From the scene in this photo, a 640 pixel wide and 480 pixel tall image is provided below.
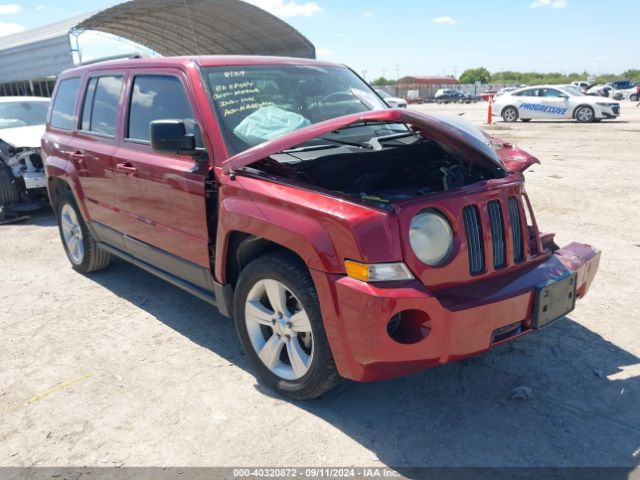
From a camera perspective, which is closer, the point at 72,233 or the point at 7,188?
the point at 72,233

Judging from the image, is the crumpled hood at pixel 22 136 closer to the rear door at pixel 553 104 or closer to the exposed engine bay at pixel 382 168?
the exposed engine bay at pixel 382 168

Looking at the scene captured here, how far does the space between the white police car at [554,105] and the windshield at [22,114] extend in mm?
18552

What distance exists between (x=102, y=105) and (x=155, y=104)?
3.24ft

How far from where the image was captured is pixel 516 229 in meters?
2.99

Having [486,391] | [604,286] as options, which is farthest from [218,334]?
[604,286]

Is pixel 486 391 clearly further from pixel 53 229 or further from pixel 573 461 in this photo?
pixel 53 229

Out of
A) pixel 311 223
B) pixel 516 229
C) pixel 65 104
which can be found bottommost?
pixel 516 229

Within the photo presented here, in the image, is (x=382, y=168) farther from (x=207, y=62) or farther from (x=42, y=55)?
(x=42, y=55)

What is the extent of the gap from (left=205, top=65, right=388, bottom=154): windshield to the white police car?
64.0 feet

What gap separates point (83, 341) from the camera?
3.93m

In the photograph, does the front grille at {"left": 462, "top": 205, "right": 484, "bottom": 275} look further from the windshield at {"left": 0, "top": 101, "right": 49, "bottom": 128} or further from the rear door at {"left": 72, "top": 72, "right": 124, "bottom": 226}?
the windshield at {"left": 0, "top": 101, "right": 49, "bottom": 128}

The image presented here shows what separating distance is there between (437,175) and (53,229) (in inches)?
239

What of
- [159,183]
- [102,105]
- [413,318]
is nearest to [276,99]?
[159,183]

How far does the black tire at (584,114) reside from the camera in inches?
814
